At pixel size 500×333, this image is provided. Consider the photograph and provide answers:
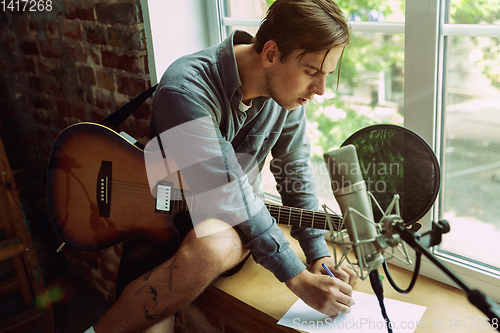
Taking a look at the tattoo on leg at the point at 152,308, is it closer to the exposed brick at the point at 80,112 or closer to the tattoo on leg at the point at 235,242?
the tattoo on leg at the point at 235,242

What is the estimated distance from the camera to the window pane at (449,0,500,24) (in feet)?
3.13

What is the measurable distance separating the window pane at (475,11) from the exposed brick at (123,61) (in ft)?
3.45

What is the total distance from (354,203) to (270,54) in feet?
2.11

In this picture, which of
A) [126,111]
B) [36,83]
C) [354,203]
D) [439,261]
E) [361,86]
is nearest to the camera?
[439,261]

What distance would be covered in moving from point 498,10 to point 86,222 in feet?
4.39

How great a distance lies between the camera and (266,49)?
1.15 metres

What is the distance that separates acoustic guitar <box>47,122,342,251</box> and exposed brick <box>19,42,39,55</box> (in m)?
0.91

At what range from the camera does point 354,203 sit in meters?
0.64

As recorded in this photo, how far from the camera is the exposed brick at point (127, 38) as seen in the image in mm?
1467

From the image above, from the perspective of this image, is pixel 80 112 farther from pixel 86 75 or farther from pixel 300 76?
pixel 300 76

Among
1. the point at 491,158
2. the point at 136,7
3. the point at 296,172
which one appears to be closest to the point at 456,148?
the point at 491,158

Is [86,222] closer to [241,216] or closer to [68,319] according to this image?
[241,216]

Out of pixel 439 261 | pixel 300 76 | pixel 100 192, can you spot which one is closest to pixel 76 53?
pixel 100 192

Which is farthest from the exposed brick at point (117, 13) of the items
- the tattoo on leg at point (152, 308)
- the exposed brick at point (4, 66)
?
the tattoo on leg at point (152, 308)
